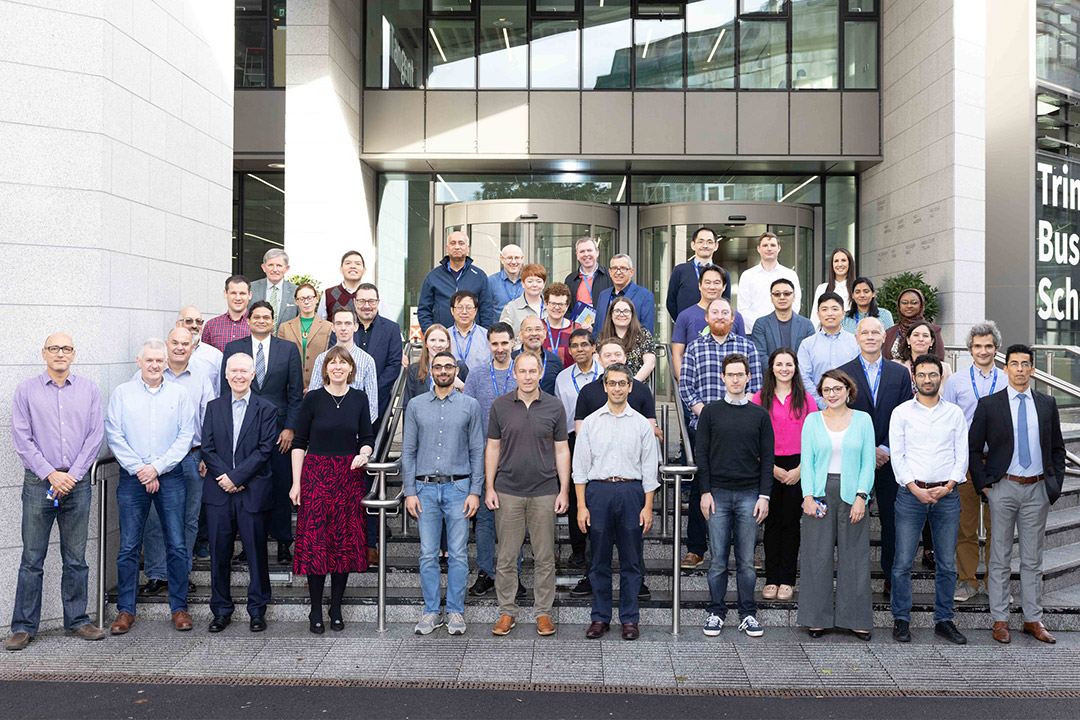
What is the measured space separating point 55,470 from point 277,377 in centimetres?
162

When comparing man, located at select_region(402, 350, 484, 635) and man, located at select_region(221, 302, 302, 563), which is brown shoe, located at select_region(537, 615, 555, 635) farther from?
man, located at select_region(221, 302, 302, 563)

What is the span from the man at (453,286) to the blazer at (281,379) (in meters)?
1.43

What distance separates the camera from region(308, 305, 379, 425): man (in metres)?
6.48

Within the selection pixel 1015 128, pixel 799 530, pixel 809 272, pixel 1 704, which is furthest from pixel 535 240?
pixel 1 704

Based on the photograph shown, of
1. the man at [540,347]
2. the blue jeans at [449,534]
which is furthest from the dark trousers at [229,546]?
the man at [540,347]

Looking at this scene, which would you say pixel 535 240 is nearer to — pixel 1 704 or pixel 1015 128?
pixel 1015 128

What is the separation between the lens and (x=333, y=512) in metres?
6.03

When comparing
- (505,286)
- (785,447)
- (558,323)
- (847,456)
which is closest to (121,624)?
(558,323)

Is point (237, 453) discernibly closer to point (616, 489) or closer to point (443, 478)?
point (443, 478)

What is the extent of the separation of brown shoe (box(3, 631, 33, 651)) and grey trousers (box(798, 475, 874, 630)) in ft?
17.2

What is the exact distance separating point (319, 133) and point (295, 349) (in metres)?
7.50

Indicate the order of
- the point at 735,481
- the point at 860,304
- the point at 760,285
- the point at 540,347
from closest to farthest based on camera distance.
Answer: the point at 735,481 → the point at 540,347 → the point at 860,304 → the point at 760,285

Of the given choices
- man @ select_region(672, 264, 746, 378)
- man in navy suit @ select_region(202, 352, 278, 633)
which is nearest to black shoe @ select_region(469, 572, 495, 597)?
man in navy suit @ select_region(202, 352, 278, 633)

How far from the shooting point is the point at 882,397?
6348 mm
